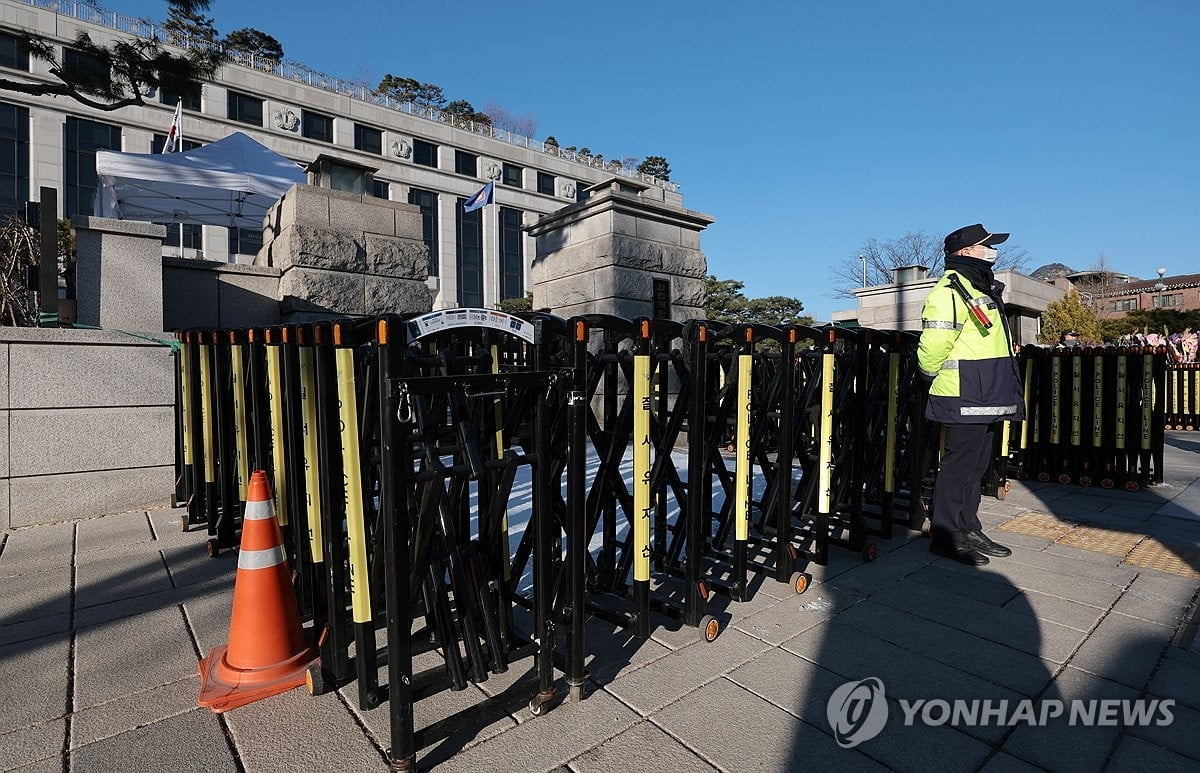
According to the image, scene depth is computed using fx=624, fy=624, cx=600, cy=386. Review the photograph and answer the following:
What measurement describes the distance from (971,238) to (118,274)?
7375mm

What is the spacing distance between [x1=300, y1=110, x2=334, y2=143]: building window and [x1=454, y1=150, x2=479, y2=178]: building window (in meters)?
8.20

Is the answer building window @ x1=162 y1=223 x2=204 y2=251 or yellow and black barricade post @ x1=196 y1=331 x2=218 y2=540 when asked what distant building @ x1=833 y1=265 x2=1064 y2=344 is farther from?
building window @ x1=162 y1=223 x2=204 y2=251

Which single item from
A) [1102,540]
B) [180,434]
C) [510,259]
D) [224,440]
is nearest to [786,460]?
[1102,540]

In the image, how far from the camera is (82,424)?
17.2 feet

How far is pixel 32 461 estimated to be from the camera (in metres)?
5.04

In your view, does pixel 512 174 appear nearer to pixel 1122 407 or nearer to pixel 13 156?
pixel 13 156

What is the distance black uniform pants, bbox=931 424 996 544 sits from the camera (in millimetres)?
4277

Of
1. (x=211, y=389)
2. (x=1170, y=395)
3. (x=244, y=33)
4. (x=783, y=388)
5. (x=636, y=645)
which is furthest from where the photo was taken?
(x=244, y=33)

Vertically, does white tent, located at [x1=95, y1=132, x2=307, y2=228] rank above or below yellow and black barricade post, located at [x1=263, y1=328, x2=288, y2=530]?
above

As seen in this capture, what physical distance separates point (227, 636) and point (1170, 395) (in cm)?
1611

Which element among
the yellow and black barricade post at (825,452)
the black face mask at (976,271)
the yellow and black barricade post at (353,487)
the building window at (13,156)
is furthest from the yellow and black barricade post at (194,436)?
the building window at (13,156)

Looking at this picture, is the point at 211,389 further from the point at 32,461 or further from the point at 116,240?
the point at 116,240

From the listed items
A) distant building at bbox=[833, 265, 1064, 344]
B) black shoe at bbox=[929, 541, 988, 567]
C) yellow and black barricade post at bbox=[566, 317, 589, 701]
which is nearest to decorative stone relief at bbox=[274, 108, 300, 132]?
distant building at bbox=[833, 265, 1064, 344]

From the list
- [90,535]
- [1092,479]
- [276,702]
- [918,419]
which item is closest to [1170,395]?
[1092,479]
